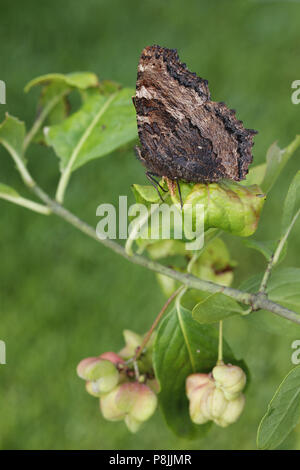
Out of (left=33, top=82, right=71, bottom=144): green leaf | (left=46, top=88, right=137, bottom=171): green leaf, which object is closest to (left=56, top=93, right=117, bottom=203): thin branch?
(left=46, top=88, right=137, bottom=171): green leaf

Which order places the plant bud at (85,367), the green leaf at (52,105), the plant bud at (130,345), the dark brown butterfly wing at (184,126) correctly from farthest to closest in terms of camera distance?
the green leaf at (52,105) < the plant bud at (130,345) < the plant bud at (85,367) < the dark brown butterfly wing at (184,126)

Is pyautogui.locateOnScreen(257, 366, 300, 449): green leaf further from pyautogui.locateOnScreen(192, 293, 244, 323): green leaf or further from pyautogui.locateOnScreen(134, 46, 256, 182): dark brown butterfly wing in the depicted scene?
pyautogui.locateOnScreen(134, 46, 256, 182): dark brown butterfly wing

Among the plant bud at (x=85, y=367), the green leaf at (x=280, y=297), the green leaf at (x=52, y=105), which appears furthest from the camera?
the green leaf at (x=52, y=105)

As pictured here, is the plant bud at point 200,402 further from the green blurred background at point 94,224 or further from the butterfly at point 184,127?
the green blurred background at point 94,224

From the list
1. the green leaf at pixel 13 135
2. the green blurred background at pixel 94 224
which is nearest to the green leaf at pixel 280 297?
the green leaf at pixel 13 135

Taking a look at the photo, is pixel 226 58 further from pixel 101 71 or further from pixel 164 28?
pixel 101 71

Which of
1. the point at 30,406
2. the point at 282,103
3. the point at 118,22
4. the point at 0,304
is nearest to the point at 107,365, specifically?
the point at 30,406

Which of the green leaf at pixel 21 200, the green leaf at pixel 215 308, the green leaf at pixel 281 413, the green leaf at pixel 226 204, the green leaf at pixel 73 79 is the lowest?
the green leaf at pixel 281 413
